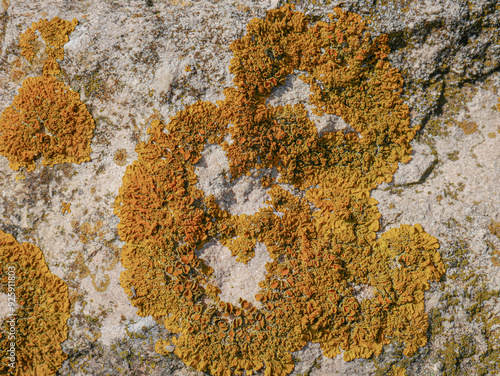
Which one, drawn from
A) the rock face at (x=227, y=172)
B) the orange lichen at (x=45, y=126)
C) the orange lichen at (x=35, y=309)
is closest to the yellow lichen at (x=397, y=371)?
the rock face at (x=227, y=172)

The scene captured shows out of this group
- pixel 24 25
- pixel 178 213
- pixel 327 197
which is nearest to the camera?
pixel 178 213

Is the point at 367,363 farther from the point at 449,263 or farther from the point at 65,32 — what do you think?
the point at 65,32

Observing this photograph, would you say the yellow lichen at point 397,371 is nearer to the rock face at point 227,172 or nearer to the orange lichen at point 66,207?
the rock face at point 227,172

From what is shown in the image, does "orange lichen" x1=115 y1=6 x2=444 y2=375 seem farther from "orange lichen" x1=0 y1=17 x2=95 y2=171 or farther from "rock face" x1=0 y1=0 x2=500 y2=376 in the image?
"orange lichen" x1=0 y1=17 x2=95 y2=171

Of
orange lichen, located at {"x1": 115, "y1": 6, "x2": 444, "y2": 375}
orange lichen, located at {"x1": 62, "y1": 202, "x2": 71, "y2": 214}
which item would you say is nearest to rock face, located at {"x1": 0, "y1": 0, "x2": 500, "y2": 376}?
orange lichen, located at {"x1": 62, "y1": 202, "x2": 71, "y2": 214}

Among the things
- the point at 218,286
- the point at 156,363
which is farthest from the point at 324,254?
the point at 156,363

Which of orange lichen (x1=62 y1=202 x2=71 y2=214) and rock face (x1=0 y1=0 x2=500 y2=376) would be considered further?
orange lichen (x1=62 y1=202 x2=71 y2=214)
